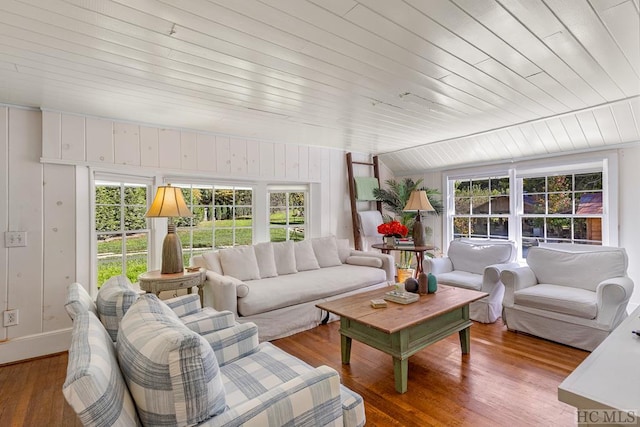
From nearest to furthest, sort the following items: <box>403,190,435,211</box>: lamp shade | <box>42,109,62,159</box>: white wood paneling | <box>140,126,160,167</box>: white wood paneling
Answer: <box>42,109,62,159</box>: white wood paneling → <box>140,126,160,167</box>: white wood paneling → <box>403,190,435,211</box>: lamp shade

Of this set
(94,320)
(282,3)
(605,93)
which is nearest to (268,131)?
(282,3)

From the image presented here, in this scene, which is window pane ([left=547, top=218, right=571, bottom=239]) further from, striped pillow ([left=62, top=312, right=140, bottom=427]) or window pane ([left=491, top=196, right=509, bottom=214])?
striped pillow ([left=62, top=312, right=140, bottom=427])

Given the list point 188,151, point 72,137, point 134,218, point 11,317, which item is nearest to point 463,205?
point 188,151

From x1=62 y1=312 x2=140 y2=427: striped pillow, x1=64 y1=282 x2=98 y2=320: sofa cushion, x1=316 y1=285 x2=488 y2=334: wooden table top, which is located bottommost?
x1=316 y1=285 x2=488 y2=334: wooden table top

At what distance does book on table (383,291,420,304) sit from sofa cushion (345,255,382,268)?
149cm

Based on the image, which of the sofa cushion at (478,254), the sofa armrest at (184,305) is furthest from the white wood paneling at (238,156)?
the sofa cushion at (478,254)

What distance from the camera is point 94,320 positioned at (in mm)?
1361

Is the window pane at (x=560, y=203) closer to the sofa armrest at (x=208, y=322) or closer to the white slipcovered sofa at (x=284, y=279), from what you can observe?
the white slipcovered sofa at (x=284, y=279)

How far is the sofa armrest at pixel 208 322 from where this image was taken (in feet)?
6.31

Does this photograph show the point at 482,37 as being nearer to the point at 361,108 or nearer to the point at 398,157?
the point at 361,108

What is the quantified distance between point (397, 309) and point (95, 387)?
2.04 m

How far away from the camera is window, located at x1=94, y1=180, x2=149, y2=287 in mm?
3293

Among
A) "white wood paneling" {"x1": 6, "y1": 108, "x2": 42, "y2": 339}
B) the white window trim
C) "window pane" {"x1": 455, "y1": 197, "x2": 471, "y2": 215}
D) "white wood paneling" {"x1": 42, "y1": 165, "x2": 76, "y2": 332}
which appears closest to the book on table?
the white window trim

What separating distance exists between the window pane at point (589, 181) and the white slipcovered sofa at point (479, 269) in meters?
1.10
